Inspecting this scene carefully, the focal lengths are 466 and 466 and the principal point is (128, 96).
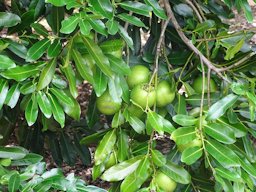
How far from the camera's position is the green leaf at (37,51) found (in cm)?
116

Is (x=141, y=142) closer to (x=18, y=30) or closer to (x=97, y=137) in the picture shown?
(x=97, y=137)

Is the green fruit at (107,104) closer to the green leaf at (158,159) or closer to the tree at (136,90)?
the tree at (136,90)

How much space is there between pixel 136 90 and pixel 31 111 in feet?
0.90

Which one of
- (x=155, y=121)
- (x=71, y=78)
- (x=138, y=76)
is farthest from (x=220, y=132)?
(x=71, y=78)

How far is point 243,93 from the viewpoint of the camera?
1108mm

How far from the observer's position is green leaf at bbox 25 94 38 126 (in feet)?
3.73

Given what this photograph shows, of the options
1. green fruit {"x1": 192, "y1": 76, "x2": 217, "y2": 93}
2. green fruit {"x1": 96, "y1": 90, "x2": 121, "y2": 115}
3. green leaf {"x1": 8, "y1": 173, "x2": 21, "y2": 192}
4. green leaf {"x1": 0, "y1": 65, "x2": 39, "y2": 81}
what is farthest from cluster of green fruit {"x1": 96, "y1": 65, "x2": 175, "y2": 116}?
green leaf {"x1": 8, "y1": 173, "x2": 21, "y2": 192}

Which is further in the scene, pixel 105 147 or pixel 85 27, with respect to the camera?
pixel 105 147

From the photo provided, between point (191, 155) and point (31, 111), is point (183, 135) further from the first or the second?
point (31, 111)

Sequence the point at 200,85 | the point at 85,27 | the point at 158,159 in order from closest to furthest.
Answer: the point at 85,27 → the point at 158,159 → the point at 200,85

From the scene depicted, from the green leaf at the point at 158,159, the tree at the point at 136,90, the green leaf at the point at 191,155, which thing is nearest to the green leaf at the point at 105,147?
the tree at the point at 136,90

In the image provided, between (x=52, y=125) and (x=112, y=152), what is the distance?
917mm

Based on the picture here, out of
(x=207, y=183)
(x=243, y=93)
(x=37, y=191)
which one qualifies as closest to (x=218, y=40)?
(x=243, y=93)

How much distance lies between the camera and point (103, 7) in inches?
41.8
